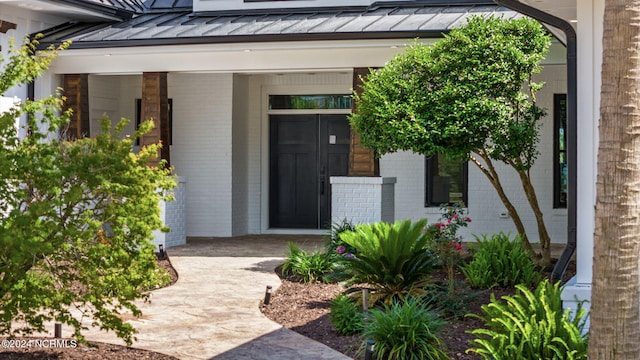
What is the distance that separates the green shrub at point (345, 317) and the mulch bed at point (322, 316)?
0.25 feet

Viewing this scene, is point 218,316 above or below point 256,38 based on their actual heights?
below

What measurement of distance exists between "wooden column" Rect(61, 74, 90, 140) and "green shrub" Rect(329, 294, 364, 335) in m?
8.41

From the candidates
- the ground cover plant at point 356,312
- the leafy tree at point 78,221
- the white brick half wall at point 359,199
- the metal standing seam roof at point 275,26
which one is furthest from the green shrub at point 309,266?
the leafy tree at point 78,221

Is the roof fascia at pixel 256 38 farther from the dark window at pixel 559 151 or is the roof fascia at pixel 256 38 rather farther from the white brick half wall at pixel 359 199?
the dark window at pixel 559 151

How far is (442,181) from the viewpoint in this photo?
16.9 meters

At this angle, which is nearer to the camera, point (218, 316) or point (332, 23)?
point (218, 316)

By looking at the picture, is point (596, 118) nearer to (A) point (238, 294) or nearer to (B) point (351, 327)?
(B) point (351, 327)

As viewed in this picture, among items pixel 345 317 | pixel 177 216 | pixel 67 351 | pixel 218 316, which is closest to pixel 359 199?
pixel 177 216

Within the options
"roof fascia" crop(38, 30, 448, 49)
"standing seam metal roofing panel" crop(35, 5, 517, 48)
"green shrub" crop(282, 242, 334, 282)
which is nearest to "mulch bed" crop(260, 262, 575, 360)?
"green shrub" crop(282, 242, 334, 282)

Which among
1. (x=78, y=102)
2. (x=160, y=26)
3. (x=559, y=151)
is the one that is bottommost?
(x=559, y=151)

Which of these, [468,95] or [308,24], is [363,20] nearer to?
[308,24]

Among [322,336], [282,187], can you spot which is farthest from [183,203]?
[322,336]

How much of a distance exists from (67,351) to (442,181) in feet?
34.9

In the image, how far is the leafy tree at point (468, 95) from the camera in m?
11.0
